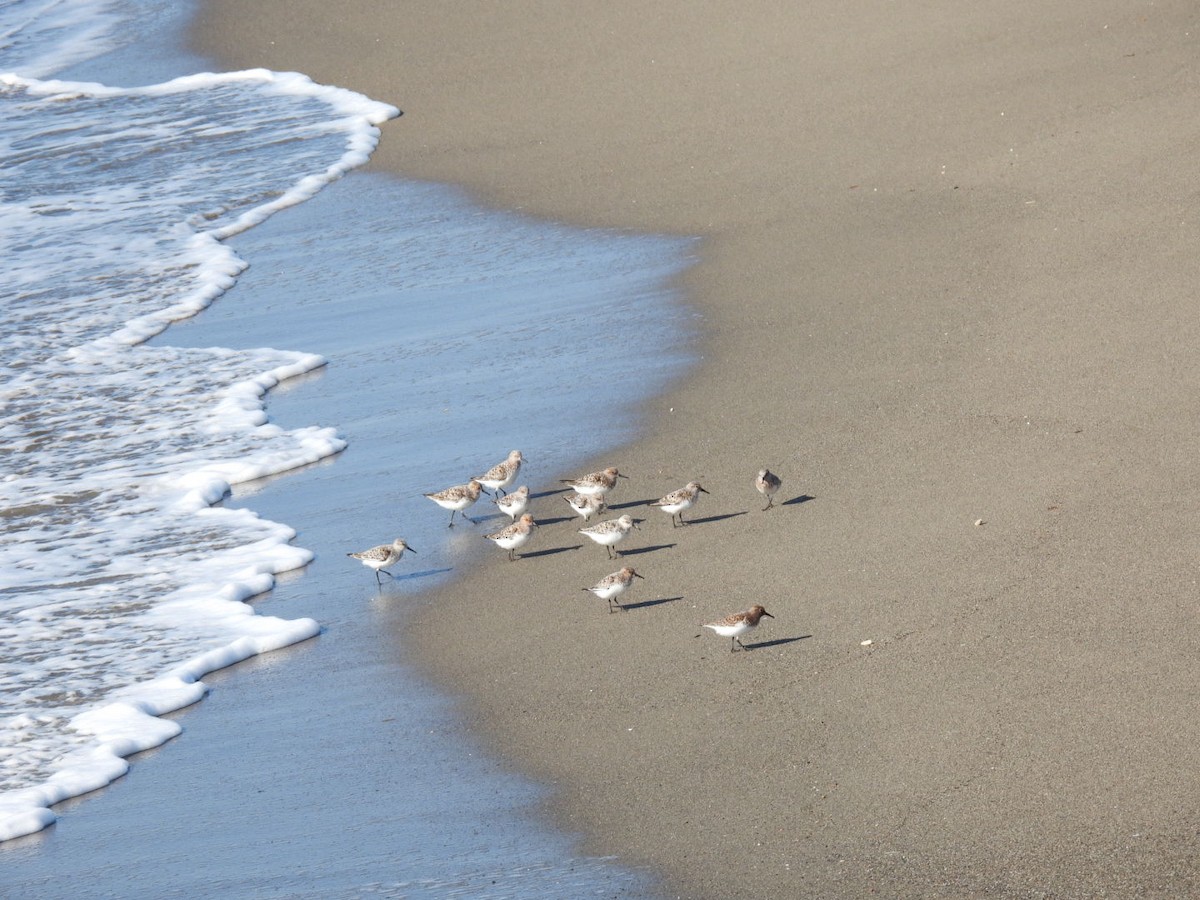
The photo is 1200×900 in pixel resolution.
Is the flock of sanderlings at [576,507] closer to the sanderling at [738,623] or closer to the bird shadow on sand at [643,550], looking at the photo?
the bird shadow on sand at [643,550]

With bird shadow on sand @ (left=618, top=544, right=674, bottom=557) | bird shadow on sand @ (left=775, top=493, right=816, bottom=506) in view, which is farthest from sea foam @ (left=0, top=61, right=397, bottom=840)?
bird shadow on sand @ (left=775, top=493, right=816, bottom=506)

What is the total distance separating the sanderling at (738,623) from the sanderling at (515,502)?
8.12 feet

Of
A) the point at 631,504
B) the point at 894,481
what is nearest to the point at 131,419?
the point at 631,504

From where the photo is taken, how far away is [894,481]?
404 inches

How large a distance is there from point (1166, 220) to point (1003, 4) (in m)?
7.83

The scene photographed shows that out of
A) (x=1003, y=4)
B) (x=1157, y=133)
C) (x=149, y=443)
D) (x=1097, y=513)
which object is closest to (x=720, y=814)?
(x=1097, y=513)

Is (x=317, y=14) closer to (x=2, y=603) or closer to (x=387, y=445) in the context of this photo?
(x=387, y=445)

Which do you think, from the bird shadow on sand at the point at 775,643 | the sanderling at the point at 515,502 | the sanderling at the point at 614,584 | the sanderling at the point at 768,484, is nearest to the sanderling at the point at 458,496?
the sanderling at the point at 515,502

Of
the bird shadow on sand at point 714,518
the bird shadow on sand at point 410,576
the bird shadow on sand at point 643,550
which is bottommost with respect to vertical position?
the bird shadow on sand at point 410,576

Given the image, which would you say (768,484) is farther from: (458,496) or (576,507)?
(458,496)

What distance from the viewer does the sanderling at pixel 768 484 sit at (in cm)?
1016

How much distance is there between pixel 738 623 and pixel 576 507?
2372 millimetres

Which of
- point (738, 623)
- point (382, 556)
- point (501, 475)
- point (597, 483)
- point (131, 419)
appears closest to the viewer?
point (738, 623)

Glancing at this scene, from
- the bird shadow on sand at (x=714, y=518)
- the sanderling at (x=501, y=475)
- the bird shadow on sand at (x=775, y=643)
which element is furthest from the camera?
the sanderling at (x=501, y=475)
